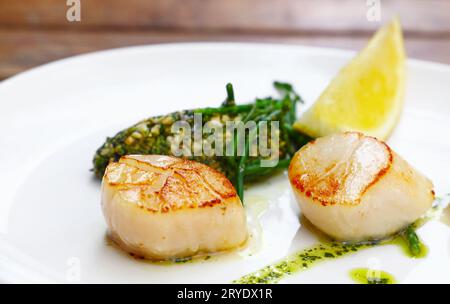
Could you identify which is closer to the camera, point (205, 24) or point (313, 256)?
point (313, 256)

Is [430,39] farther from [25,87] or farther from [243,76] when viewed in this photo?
[25,87]

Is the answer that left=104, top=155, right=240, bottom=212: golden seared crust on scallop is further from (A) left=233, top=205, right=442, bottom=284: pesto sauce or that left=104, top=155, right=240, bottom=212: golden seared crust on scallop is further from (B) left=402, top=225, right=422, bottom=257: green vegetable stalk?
(B) left=402, top=225, right=422, bottom=257: green vegetable stalk

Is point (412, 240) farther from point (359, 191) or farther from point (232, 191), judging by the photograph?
point (232, 191)

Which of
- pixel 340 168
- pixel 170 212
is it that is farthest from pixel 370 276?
pixel 170 212

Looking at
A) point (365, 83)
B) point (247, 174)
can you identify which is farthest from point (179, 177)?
point (365, 83)

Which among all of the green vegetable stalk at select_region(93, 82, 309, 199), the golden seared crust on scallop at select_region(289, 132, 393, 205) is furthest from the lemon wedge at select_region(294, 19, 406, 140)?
the golden seared crust on scallop at select_region(289, 132, 393, 205)

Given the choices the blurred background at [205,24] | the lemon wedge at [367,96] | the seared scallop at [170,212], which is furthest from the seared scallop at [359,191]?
the blurred background at [205,24]
